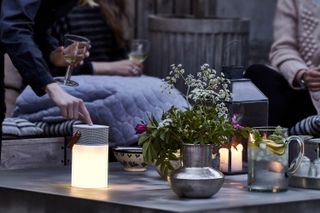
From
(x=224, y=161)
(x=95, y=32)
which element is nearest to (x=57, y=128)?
(x=224, y=161)

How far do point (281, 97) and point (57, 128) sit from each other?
56.5 inches

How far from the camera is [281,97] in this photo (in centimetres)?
716

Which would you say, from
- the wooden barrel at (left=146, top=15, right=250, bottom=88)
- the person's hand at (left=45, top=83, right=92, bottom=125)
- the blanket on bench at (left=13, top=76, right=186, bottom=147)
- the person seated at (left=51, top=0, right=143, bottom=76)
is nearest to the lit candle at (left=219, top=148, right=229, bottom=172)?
the person's hand at (left=45, top=83, right=92, bottom=125)

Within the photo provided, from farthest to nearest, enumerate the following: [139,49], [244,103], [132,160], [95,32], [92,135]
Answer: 1. [95,32]
2. [139,49]
3. [244,103]
4. [132,160]
5. [92,135]

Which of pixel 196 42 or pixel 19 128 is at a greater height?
pixel 196 42

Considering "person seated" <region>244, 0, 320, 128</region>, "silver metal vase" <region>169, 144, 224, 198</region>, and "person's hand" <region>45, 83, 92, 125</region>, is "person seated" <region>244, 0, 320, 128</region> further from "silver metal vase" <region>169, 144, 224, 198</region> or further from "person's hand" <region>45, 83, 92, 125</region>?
"silver metal vase" <region>169, 144, 224, 198</region>

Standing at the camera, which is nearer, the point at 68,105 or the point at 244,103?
the point at 68,105

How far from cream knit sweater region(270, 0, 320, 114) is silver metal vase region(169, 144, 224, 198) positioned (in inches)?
111

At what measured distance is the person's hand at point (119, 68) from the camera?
7156mm

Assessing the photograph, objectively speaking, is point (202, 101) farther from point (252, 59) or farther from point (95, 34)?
point (252, 59)

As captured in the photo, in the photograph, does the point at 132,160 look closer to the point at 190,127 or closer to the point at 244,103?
the point at 244,103

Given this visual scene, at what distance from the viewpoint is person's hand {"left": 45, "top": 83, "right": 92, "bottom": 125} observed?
4980 mm

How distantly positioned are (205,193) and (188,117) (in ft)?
0.93

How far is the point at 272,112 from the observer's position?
7.13 meters
